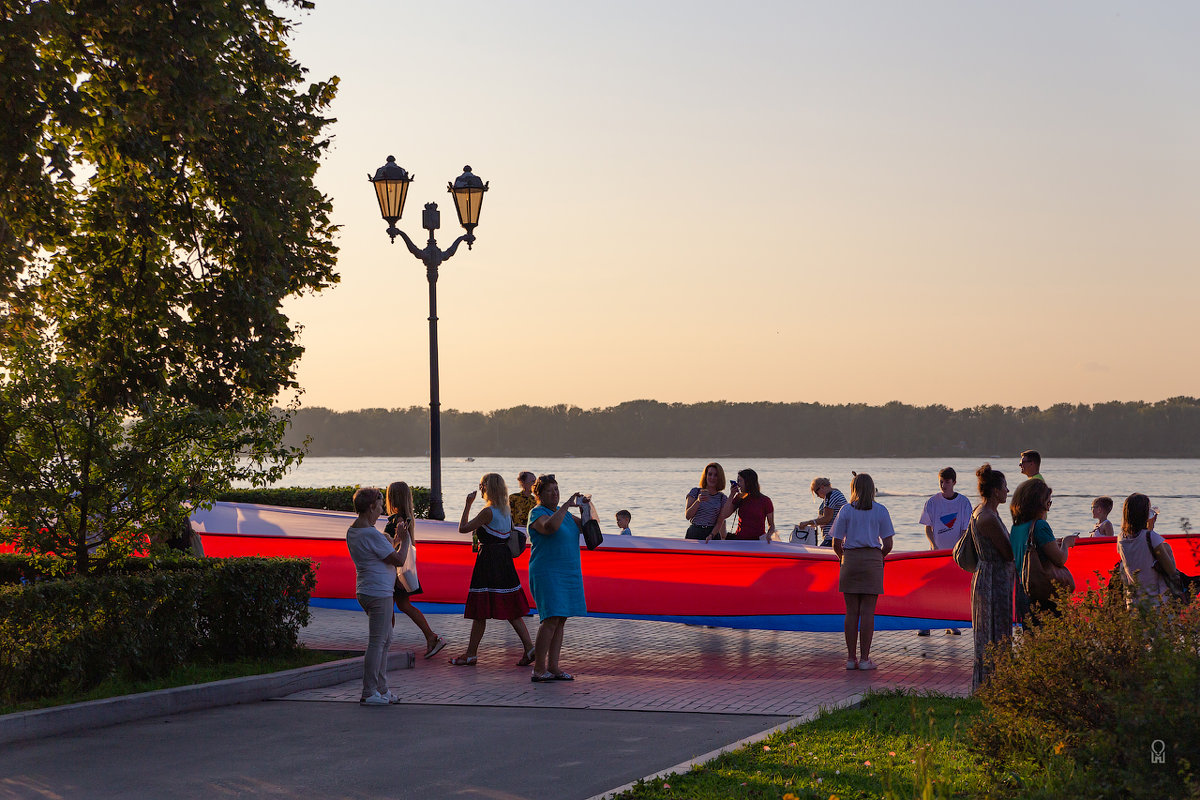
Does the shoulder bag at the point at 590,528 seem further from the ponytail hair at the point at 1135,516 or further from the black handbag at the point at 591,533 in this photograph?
the ponytail hair at the point at 1135,516

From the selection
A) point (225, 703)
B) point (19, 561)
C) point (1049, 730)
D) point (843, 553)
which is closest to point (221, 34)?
point (19, 561)

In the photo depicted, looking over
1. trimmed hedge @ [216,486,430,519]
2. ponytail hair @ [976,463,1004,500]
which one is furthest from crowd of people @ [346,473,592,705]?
trimmed hedge @ [216,486,430,519]

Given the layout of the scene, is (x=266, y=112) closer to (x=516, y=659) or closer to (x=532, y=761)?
(x=516, y=659)

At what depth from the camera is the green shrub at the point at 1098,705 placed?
4.92m

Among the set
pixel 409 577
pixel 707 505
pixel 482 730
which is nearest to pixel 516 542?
pixel 409 577

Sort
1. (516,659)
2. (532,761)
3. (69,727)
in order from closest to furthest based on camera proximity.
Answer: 1. (532,761)
2. (69,727)
3. (516,659)

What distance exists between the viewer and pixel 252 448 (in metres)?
10.4

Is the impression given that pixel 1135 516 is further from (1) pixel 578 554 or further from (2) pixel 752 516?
(2) pixel 752 516

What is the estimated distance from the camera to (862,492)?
34.5ft

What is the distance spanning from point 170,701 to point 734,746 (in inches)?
165

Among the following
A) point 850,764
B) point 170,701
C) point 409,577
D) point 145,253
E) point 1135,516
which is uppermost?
point 145,253

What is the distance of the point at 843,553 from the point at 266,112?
7.40m

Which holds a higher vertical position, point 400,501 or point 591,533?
point 400,501

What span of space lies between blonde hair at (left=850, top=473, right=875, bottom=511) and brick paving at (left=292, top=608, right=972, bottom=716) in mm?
1454
